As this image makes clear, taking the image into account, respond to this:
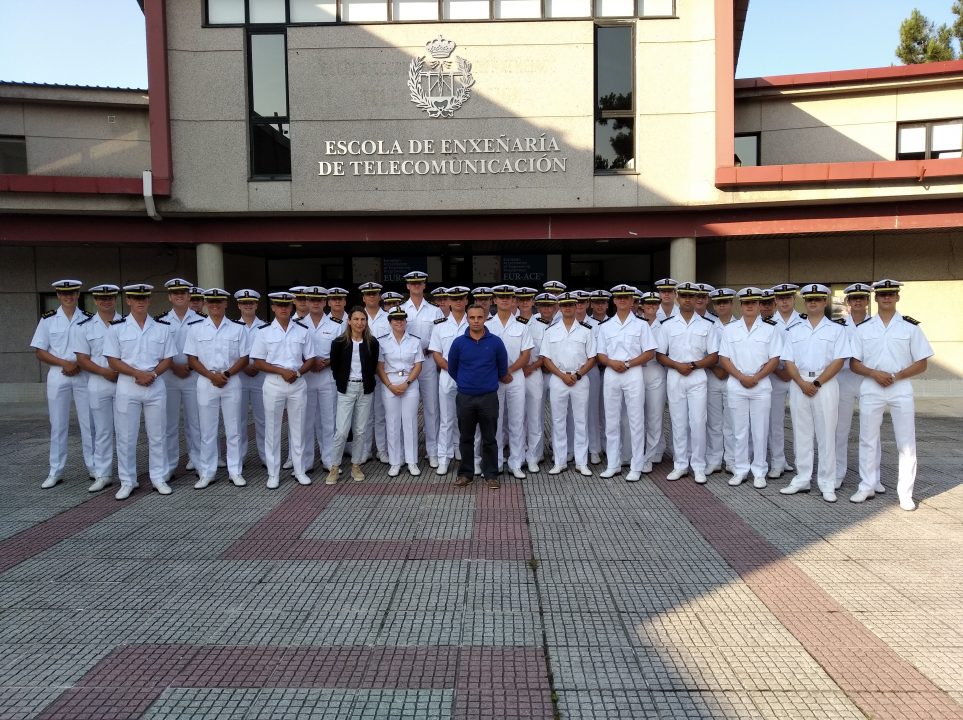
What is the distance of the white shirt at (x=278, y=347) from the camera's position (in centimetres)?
723

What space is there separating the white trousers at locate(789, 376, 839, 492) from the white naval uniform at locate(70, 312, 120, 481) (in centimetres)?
725

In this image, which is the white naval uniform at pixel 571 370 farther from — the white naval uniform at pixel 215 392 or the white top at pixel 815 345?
the white naval uniform at pixel 215 392

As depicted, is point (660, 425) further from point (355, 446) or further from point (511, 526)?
point (355, 446)

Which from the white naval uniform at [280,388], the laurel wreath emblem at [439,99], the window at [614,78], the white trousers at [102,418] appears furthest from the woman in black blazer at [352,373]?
the window at [614,78]

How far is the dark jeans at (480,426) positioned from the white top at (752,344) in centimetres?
262

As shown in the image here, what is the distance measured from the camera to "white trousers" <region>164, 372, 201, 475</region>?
760 centimetres

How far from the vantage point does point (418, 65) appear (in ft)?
39.6

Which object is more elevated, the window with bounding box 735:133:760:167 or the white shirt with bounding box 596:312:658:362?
the window with bounding box 735:133:760:167

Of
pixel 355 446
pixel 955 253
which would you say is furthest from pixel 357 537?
pixel 955 253

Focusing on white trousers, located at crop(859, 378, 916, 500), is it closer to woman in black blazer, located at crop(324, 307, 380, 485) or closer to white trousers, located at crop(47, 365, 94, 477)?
woman in black blazer, located at crop(324, 307, 380, 485)

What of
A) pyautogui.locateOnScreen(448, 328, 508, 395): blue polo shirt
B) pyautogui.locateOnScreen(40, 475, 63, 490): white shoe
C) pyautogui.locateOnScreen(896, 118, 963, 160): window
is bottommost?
pyautogui.locateOnScreen(40, 475, 63, 490): white shoe

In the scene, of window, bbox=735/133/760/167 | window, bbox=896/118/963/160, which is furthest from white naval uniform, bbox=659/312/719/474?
window, bbox=896/118/963/160

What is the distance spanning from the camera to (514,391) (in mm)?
7629

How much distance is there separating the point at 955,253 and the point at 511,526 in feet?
41.4
